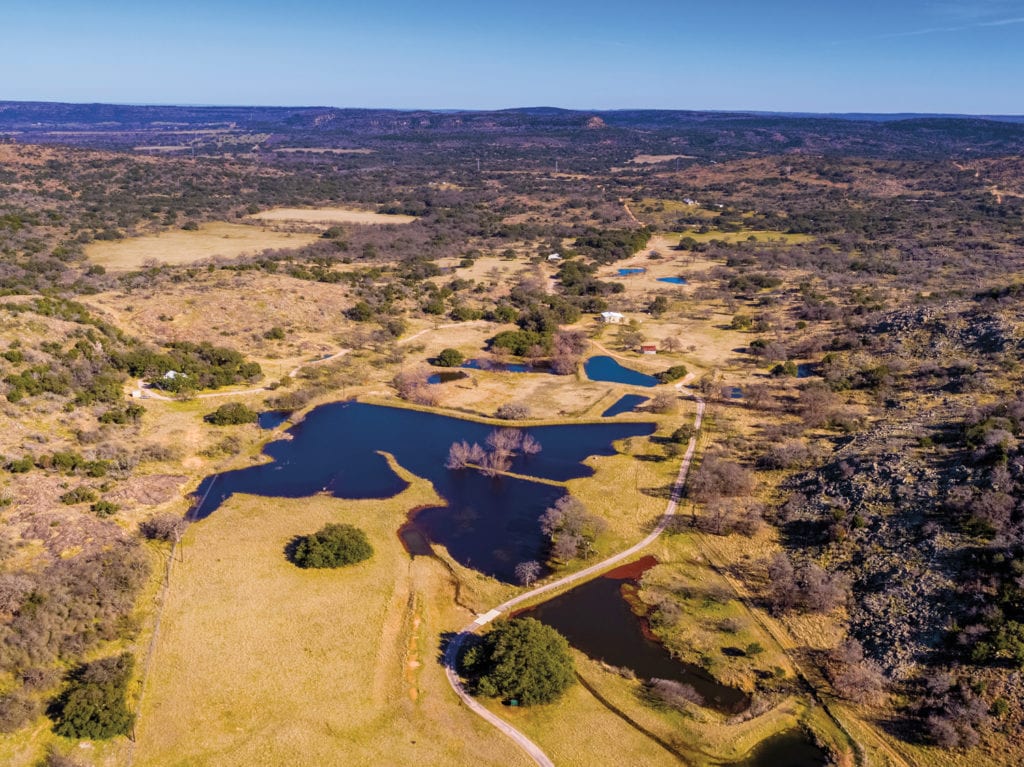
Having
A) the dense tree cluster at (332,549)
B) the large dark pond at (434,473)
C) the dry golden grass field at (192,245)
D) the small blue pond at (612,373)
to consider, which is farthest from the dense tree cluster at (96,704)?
the dry golden grass field at (192,245)

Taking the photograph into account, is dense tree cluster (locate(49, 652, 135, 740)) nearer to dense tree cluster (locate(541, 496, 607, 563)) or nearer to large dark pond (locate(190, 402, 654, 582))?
large dark pond (locate(190, 402, 654, 582))

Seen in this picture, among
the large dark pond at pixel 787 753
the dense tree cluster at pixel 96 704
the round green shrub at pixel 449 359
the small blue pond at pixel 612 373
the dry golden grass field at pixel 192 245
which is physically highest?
the dry golden grass field at pixel 192 245

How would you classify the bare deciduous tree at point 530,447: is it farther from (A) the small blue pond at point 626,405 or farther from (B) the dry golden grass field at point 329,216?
(B) the dry golden grass field at point 329,216

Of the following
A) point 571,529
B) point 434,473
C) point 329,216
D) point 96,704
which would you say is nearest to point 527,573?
point 571,529

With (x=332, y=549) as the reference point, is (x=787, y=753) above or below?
below

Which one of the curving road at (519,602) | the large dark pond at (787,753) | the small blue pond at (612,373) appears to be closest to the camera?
the large dark pond at (787,753)

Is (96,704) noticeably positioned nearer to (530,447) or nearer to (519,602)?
(519,602)

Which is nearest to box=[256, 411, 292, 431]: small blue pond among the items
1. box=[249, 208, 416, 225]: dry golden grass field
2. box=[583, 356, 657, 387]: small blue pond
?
box=[583, 356, 657, 387]: small blue pond
